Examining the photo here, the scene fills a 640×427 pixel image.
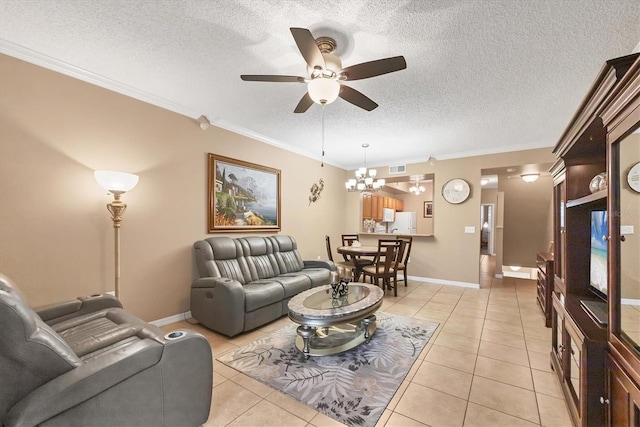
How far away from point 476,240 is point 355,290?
3258 mm

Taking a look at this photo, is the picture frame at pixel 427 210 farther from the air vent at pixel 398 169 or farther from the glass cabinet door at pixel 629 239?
the glass cabinet door at pixel 629 239

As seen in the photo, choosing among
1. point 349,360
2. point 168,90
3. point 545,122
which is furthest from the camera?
point 545,122

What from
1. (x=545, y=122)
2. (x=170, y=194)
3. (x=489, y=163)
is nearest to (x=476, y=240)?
(x=489, y=163)

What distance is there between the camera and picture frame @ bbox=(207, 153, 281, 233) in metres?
3.69

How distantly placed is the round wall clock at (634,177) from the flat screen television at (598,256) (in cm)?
51

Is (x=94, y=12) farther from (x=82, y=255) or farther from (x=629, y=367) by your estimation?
(x=629, y=367)

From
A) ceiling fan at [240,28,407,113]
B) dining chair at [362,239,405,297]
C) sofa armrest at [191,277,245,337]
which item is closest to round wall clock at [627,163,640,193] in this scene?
ceiling fan at [240,28,407,113]

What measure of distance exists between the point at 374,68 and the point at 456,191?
420cm

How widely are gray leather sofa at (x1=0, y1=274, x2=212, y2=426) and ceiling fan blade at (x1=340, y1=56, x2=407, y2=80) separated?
2.07 m

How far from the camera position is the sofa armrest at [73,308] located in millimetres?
1971

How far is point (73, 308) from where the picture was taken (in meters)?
2.12

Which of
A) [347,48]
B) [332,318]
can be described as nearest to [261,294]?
[332,318]

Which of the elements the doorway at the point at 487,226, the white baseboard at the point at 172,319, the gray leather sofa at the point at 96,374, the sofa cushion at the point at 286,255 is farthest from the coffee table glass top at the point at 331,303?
the doorway at the point at 487,226

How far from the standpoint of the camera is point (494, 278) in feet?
19.8
